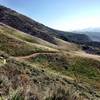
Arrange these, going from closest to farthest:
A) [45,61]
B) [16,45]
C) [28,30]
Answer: [45,61] < [16,45] < [28,30]

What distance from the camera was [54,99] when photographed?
9859mm

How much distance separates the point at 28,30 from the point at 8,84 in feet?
407

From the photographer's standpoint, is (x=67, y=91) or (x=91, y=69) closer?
(x=67, y=91)

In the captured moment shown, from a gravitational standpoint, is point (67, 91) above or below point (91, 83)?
above

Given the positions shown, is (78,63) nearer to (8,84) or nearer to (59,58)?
(59,58)

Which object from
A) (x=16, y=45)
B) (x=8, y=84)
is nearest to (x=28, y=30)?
(x=16, y=45)

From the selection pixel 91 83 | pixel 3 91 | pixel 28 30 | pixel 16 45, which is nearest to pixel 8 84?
pixel 3 91

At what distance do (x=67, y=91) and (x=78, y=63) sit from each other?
52.6 meters

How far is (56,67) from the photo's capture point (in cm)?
5669

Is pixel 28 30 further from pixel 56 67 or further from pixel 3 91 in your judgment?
pixel 3 91

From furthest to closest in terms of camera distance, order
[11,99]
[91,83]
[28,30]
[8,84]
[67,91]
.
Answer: [28,30] < [91,83] < [8,84] < [67,91] < [11,99]

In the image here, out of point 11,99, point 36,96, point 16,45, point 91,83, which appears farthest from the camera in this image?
point 16,45

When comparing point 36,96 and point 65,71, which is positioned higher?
point 36,96

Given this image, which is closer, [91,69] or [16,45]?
[91,69]
